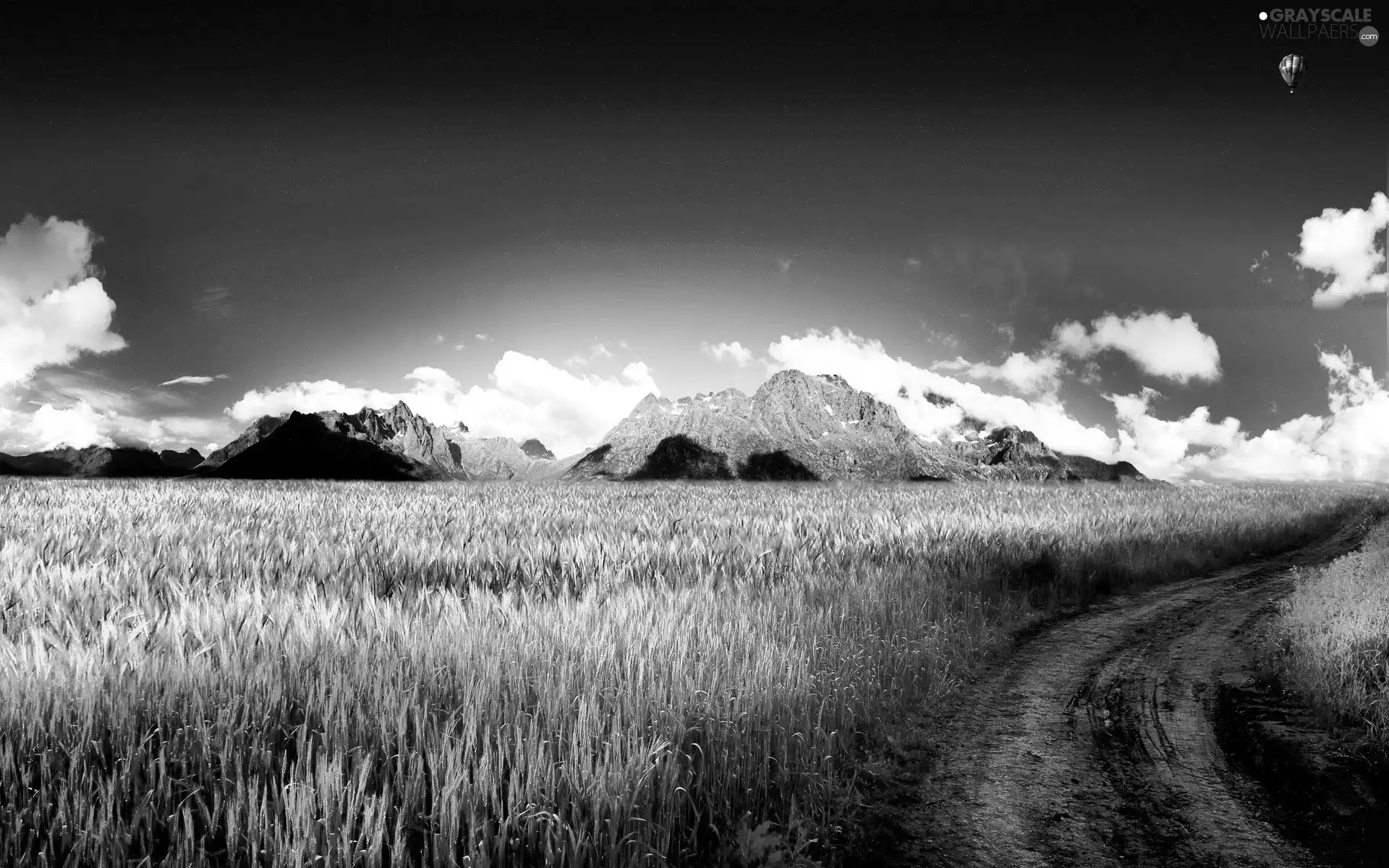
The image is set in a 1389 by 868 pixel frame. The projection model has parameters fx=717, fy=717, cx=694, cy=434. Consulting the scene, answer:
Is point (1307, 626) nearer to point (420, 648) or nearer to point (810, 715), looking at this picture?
point (810, 715)

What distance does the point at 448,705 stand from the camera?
5066 mm

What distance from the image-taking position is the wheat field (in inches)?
143

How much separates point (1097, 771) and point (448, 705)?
517 cm

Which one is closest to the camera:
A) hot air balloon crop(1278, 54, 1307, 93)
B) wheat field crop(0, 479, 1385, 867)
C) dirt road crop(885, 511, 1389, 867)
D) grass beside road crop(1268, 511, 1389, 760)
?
wheat field crop(0, 479, 1385, 867)

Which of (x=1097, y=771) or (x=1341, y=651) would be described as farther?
(x=1341, y=651)

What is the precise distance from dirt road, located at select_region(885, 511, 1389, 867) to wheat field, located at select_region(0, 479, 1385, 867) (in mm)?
676

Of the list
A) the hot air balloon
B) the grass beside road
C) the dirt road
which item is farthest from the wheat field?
the hot air balloon

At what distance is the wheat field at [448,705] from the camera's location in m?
3.64

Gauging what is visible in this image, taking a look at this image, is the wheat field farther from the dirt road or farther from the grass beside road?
the grass beside road

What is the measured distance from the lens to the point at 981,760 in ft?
20.0

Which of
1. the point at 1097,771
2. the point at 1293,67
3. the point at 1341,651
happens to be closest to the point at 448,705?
the point at 1097,771

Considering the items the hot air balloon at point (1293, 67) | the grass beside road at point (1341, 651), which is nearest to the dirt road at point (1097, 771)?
the grass beside road at point (1341, 651)

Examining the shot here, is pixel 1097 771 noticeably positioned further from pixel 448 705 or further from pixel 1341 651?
pixel 448 705

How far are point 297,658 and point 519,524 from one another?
51.6ft
